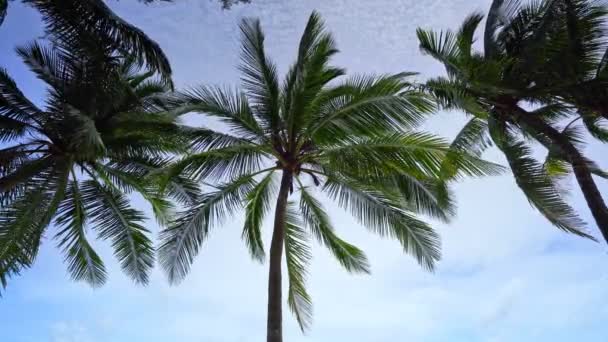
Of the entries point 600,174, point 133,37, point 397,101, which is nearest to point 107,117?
point 133,37

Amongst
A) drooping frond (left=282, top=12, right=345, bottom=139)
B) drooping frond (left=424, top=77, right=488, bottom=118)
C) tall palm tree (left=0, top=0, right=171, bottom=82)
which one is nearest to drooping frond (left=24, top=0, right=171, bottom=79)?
tall palm tree (left=0, top=0, right=171, bottom=82)

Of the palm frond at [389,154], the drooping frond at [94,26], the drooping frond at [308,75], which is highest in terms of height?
the drooping frond at [308,75]

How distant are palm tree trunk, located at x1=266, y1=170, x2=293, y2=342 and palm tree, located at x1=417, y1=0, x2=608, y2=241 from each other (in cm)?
362

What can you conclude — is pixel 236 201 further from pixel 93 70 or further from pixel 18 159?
pixel 18 159

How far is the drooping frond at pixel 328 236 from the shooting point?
1269cm

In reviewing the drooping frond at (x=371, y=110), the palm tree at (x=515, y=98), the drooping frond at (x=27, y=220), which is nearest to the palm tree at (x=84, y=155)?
the drooping frond at (x=27, y=220)

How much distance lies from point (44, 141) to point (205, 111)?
12.7ft

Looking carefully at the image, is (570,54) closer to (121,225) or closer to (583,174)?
(583,174)

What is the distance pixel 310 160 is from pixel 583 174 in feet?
17.2

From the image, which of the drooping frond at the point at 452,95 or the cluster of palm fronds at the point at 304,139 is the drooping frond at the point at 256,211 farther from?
the drooping frond at the point at 452,95

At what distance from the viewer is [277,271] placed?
10453 millimetres

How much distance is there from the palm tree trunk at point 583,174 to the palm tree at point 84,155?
6.92 m

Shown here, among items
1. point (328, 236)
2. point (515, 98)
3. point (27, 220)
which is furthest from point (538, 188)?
point (27, 220)

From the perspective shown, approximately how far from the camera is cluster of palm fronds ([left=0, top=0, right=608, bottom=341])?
10086 millimetres
